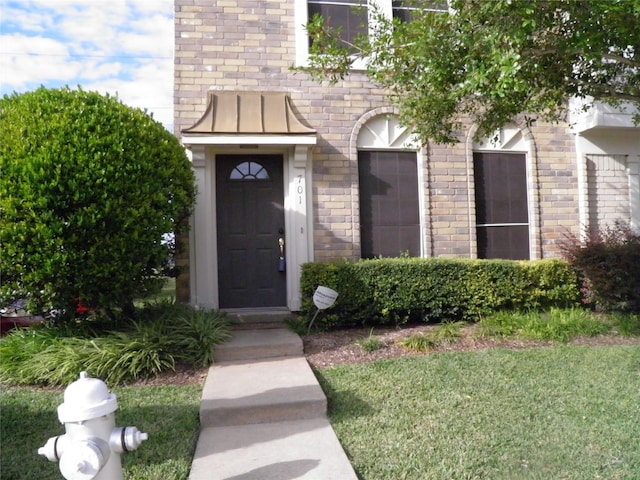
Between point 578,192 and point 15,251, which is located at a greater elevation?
point 578,192

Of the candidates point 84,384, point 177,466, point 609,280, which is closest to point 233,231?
point 177,466

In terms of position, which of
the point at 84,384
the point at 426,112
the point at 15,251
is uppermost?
the point at 426,112

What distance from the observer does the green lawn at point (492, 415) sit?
297cm

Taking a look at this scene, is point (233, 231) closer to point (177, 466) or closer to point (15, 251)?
point (15, 251)

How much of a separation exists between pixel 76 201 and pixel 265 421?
286 centimetres

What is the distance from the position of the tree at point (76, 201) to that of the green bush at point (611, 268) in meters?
5.90

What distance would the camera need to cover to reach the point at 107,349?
458 cm

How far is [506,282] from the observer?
259 inches

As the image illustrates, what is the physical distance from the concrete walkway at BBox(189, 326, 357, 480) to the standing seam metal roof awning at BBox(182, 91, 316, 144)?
293 cm

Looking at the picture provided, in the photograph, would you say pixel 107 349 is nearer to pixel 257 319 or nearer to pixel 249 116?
pixel 257 319

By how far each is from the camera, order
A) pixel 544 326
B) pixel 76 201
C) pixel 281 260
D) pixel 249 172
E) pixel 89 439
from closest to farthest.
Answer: pixel 89 439 < pixel 76 201 < pixel 544 326 < pixel 281 260 < pixel 249 172

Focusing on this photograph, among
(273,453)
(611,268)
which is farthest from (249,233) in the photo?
(611,268)

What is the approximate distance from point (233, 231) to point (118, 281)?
232 cm

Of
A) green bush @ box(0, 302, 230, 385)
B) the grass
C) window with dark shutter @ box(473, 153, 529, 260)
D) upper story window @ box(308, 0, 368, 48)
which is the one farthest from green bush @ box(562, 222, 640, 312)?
the grass
